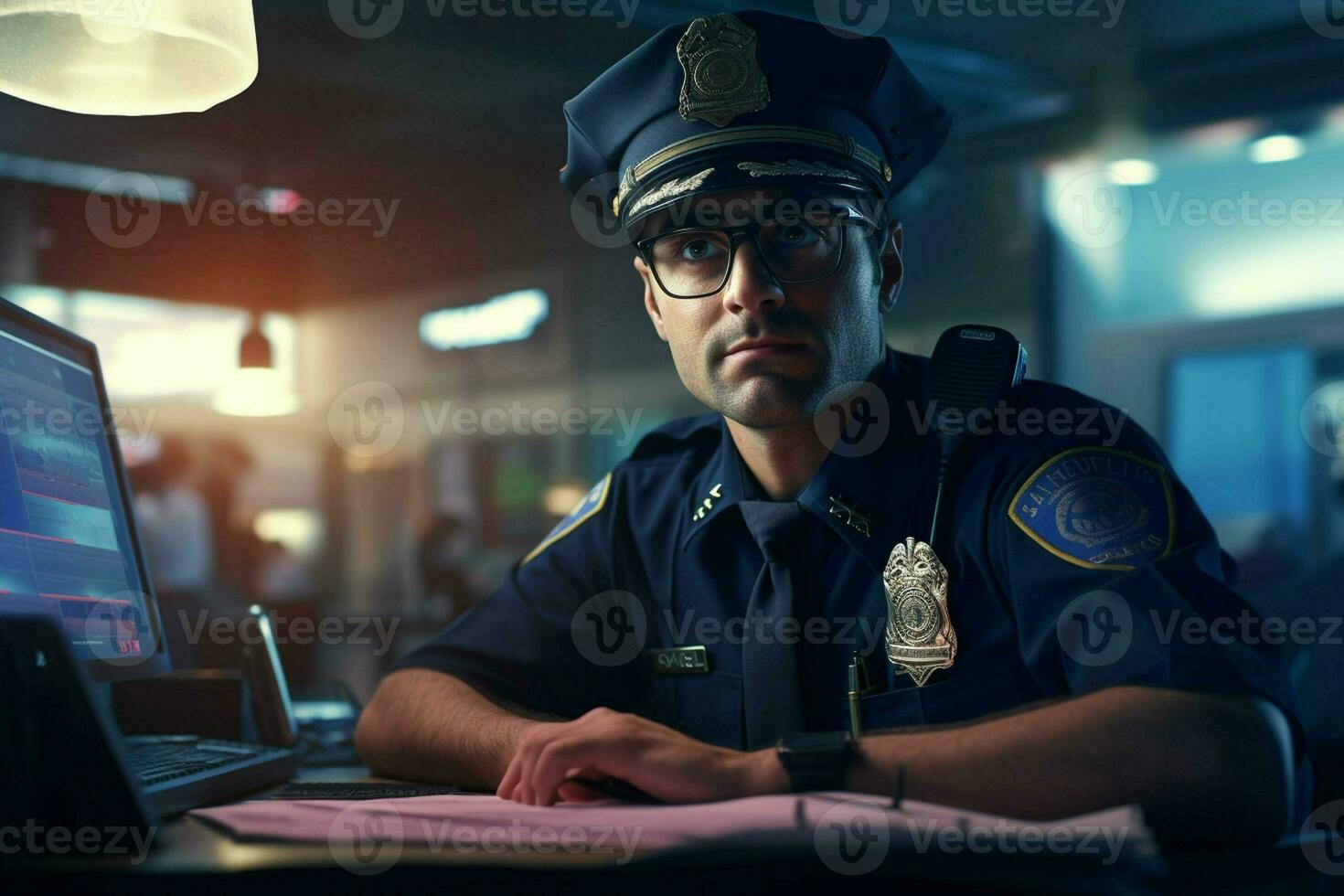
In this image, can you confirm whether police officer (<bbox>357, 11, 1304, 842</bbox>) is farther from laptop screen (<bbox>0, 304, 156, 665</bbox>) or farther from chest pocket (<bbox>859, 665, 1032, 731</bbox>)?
laptop screen (<bbox>0, 304, 156, 665</bbox>)

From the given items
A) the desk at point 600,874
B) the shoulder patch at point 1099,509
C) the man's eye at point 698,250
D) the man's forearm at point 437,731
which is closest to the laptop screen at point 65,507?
the man's forearm at point 437,731

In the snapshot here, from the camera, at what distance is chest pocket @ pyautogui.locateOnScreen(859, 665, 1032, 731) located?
1.12m

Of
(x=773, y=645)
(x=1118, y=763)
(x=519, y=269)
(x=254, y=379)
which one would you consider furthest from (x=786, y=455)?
(x=519, y=269)

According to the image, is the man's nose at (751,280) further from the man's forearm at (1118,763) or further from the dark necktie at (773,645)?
the man's forearm at (1118,763)

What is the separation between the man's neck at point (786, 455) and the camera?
1.38m

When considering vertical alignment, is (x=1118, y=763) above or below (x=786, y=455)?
below

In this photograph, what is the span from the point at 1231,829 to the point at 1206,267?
185 inches

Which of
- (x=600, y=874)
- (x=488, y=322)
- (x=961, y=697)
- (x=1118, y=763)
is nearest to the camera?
(x=600, y=874)

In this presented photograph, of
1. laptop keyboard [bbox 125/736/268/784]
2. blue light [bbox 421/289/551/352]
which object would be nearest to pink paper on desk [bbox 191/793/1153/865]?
laptop keyboard [bbox 125/736/268/784]

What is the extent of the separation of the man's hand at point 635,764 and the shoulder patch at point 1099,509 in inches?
13.1

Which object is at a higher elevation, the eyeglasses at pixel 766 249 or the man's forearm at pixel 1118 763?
the eyeglasses at pixel 766 249

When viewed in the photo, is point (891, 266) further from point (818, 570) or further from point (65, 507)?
point (65, 507)

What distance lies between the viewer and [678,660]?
1.36 m

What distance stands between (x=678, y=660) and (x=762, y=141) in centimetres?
58
